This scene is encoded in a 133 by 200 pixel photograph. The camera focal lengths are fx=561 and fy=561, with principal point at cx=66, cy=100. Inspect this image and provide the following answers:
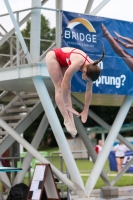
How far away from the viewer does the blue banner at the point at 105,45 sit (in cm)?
1522

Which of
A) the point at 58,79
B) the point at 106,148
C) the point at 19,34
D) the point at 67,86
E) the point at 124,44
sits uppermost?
the point at 124,44

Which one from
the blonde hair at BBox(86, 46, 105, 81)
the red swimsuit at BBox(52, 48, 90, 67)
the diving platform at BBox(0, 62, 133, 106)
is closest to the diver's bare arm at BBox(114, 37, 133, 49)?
the diving platform at BBox(0, 62, 133, 106)

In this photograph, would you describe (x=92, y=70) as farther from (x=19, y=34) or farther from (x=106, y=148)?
(x=106, y=148)

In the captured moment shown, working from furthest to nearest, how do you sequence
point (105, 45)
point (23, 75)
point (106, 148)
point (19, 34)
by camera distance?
point (106, 148)
point (105, 45)
point (23, 75)
point (19, 34)

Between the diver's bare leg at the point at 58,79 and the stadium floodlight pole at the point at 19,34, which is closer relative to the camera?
the diver's bare leg at the point at 58,79

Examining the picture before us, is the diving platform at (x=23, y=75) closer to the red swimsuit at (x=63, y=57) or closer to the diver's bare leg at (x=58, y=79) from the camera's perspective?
the diver's bare leg at (x=58, y=79)

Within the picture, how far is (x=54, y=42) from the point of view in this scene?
52.6 feet

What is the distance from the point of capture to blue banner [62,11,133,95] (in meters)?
15.2

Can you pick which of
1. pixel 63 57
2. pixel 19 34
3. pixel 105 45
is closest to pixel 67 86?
pixel 63 57

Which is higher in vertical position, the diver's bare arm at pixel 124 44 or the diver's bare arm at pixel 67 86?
the diver's bare arm at pixel 124 44

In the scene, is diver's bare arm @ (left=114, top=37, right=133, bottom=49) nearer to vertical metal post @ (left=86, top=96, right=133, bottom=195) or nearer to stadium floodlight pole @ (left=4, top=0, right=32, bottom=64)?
vertical metal post @ (left=86, top=96, right=133, bottom=195)

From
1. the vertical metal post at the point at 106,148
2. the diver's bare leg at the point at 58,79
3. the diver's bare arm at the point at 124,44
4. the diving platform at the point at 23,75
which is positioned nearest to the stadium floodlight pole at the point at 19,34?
the diving platform at the point at 23,75

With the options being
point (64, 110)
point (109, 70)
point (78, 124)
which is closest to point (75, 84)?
point (109, 70)

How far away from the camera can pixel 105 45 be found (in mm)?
15844
